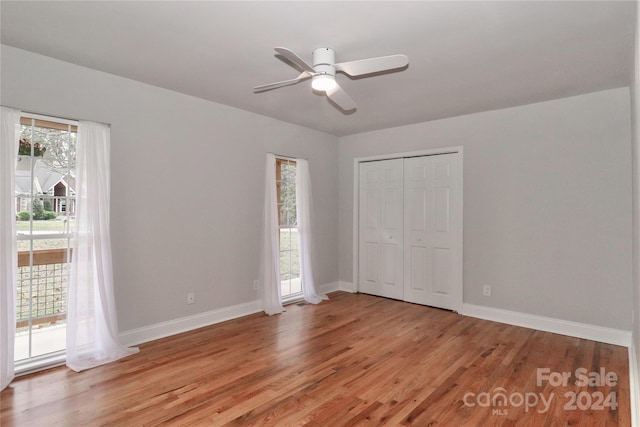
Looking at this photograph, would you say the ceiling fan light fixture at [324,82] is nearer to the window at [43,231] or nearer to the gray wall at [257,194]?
the gray wall at [257,194]

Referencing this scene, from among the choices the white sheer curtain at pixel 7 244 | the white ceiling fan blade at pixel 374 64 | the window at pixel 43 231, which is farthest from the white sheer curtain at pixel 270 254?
the white sheer curtain at pixel 7 244

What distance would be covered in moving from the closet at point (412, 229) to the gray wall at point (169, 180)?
1.74m

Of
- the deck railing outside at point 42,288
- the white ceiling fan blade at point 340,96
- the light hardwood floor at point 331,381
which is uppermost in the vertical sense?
the white ceiling fan blade at point 340,96

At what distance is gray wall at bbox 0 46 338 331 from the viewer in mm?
3031

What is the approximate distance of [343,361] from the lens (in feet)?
10.0

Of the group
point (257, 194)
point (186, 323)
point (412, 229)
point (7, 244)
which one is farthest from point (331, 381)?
point (412, 229)

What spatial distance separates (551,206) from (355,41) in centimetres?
299

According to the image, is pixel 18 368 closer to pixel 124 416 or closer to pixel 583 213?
pixel 124 416

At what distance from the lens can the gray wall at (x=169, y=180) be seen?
3031 mm

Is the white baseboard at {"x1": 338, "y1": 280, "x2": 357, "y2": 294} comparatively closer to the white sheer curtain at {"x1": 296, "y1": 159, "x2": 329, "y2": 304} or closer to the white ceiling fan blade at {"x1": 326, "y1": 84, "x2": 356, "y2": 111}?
the white sheer curtain at {"x1": 296, "y1": 159, "x2": 329, "y2": 304}

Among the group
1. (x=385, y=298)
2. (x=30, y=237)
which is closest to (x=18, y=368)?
(x=30, y=237)

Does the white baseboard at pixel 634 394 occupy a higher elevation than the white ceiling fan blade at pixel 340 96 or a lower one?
lower

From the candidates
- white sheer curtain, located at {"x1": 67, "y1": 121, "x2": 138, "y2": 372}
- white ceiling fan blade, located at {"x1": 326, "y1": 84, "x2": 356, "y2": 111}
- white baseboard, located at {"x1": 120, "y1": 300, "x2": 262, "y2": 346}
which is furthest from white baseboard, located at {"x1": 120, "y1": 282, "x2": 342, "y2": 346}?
white ceiling fan blade, located at {"x1": 326, "y1": 84, "x2": 356, "y2": 111}

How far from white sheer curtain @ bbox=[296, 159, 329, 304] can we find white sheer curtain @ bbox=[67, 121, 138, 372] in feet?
8.16
